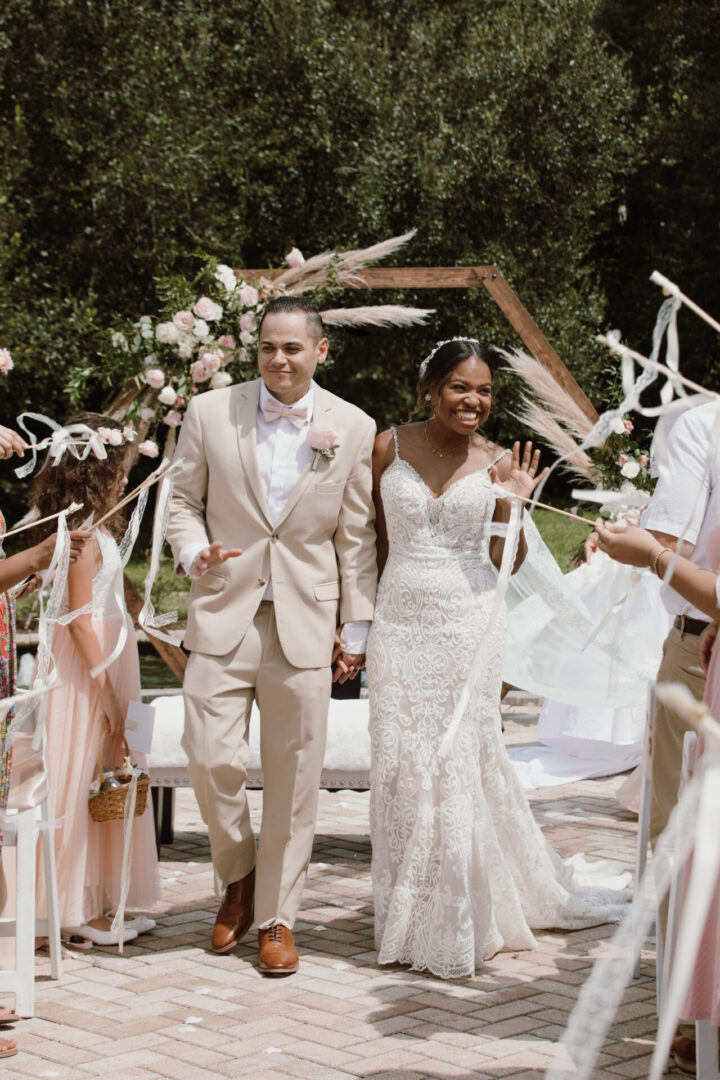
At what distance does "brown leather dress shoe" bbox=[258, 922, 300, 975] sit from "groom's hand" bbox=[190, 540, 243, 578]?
48.2 inches

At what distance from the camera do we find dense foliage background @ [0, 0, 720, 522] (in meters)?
14.8

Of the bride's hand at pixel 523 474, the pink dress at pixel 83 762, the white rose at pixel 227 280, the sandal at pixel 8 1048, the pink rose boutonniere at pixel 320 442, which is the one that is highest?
the white rose at pixel 227 280

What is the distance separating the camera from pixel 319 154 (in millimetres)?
16672

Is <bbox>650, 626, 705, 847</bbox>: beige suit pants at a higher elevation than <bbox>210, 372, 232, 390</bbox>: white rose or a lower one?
lower

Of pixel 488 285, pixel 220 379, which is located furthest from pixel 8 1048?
pixel 488 285

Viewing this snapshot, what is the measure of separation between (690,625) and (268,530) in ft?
4.96

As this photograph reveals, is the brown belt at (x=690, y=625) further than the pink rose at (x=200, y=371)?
No

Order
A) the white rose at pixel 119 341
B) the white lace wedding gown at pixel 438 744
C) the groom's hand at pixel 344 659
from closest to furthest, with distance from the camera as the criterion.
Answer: the white lace wedding gown at pixel 438 744 < the groom's hand at pixel 344 659 < the white rose at pixel 119 341

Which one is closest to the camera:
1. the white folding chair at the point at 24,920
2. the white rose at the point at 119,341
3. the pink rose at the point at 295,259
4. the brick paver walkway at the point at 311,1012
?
the brick paver walkway at the point at 311,1012

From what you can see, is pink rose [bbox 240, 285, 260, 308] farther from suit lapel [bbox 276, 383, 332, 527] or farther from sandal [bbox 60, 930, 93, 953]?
sandal [bbox 60, 930, 93, 953]

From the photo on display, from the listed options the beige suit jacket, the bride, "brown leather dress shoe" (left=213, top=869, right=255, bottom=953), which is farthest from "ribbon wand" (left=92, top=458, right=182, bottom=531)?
"brown leather dress shoe" (left=213, top=869, right=255, bottom=953)

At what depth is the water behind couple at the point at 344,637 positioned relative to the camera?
440 centimetres

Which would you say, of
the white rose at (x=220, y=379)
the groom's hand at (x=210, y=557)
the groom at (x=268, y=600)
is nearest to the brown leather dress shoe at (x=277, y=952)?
the groom at (x=268, y=600)

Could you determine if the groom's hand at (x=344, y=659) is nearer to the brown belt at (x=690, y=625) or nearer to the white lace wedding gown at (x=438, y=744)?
the white lace wedding gown at (x=438, y=744)
